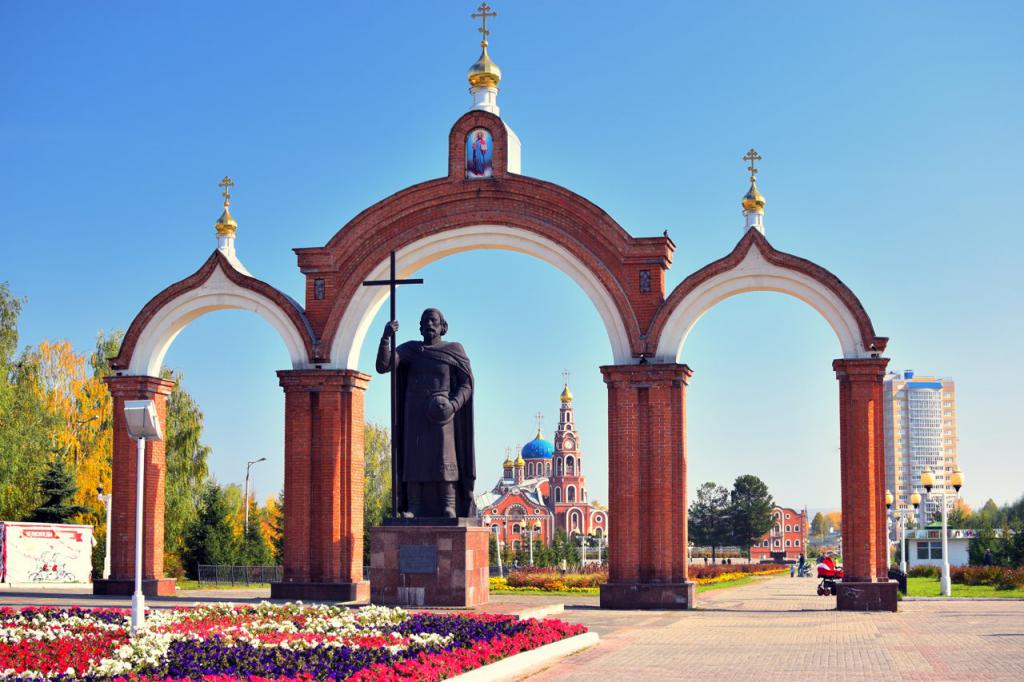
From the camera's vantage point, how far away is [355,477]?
75.6 ft

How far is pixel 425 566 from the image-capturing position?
1648cm

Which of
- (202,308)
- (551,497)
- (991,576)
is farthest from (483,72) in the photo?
(551,497)

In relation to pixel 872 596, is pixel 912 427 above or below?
above

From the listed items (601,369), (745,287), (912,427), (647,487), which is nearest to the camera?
(647,487)

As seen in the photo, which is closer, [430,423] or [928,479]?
[430,423]

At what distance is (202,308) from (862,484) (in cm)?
1335

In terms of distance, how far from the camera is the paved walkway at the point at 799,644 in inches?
465

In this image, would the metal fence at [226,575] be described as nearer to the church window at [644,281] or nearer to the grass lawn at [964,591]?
the church window at [644,281]

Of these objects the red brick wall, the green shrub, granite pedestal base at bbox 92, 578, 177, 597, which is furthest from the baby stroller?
the green shrub

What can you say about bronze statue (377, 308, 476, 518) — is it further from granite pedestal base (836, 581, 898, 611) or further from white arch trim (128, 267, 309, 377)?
granite pedestal base (836, 581, 898, 611)

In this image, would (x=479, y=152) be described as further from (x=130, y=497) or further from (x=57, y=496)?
(x=57, y=496)

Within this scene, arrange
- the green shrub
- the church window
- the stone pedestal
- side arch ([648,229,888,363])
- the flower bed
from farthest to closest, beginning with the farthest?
the green shrub → the church window → side arch ([648,229,888,363]) → the stone pedestal → the flower bed

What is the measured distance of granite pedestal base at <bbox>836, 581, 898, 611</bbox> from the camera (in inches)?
819

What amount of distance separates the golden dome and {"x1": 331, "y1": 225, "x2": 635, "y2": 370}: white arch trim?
9.82 feet
